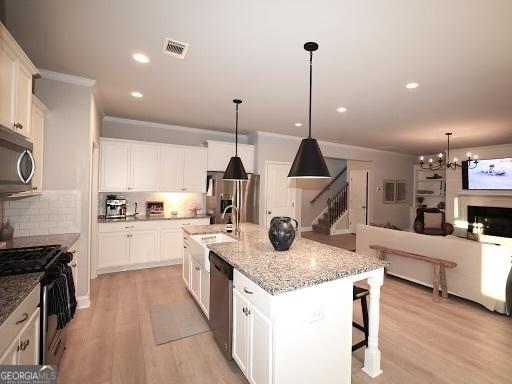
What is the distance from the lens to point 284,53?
2.28m

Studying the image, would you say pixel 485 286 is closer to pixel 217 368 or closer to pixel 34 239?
pixel 217 368

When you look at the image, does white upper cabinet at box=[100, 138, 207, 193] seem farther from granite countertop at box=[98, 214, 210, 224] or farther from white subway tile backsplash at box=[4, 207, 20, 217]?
white subway tile backsplash at box=[4, 207, 20, 217]

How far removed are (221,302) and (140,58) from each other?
8.07ft

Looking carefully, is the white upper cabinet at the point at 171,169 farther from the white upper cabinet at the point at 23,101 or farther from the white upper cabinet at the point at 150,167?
the white upper cabinet at the point at 23,101

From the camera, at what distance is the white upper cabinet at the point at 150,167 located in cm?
425

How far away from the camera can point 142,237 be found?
14.3 feet

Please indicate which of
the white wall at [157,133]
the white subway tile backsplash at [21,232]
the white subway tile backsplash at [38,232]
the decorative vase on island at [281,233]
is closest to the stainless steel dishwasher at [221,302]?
the decorative vase on island at [281,233]

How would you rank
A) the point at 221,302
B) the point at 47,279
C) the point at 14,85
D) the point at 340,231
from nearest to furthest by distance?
the point at 47,279
the point at 14,85
the point at 221,302
the point at 340,231

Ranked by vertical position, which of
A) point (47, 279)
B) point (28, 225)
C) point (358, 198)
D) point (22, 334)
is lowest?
point (22, 334)

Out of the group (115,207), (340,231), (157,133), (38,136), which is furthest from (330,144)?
(38,136)

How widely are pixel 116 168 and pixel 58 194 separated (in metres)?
1.50

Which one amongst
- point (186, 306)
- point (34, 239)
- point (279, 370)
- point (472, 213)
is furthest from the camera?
point (472, 213)

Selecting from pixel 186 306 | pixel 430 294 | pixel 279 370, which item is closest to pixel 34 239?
pixel 186 306

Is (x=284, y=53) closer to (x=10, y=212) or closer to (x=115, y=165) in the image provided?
(x=10, y=212)
